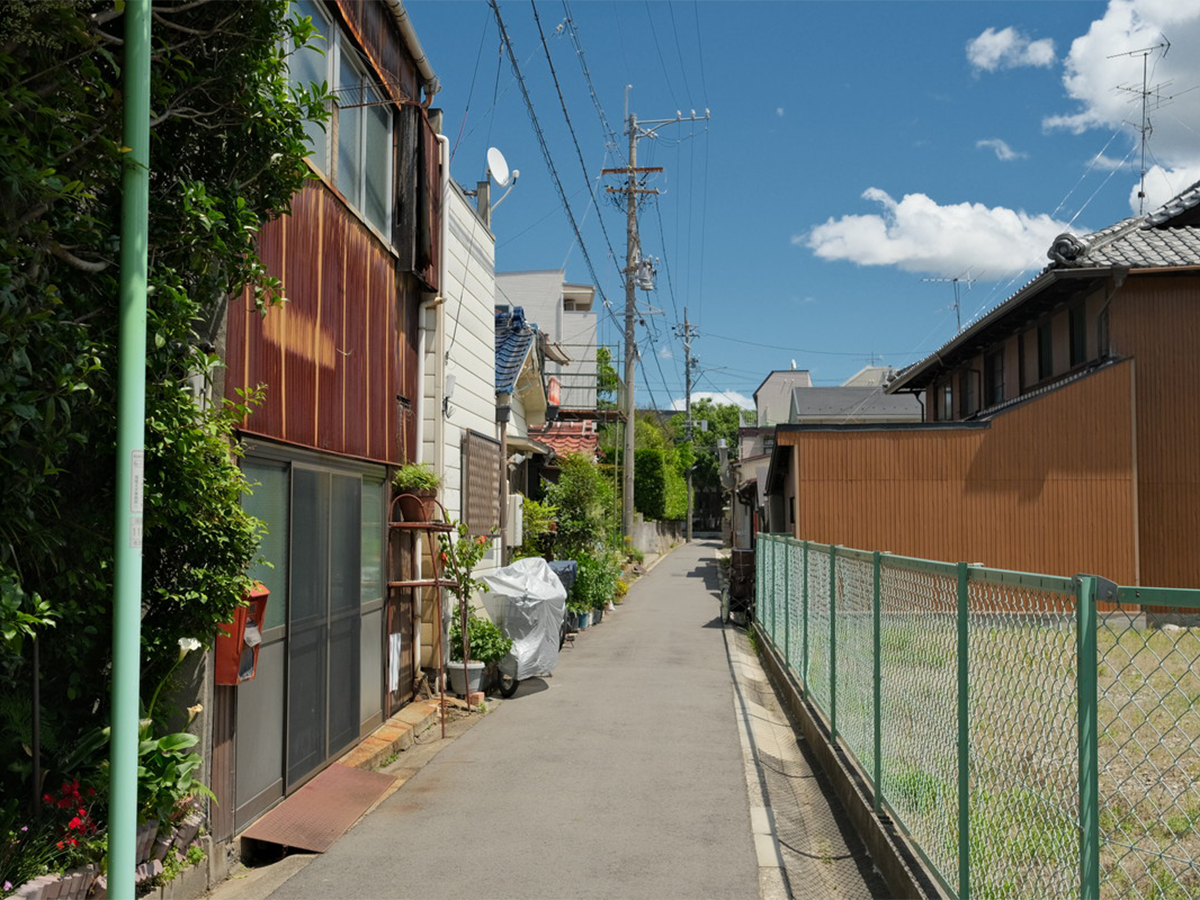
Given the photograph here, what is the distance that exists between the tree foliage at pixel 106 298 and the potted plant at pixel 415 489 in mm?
4279

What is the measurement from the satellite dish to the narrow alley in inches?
253

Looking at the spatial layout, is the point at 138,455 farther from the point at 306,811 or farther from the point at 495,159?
the point at 495,159

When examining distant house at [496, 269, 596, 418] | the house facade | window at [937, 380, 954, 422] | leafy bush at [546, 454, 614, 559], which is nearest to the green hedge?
distant house at [496, 269, 596, 418]

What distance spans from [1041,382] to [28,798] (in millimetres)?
20734

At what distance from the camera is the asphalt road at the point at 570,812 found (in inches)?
218

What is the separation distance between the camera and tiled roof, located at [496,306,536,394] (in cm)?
1627

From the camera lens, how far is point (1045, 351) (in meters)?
21.5

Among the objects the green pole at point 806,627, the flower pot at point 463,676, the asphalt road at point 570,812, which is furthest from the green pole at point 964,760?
the flower pot at point 463,676

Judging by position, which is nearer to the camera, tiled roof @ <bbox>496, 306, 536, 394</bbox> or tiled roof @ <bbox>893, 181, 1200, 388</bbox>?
tiled roof @ <bbox>496, 306, 536, 394</bbox>

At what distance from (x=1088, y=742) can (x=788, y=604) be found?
30.8 feet

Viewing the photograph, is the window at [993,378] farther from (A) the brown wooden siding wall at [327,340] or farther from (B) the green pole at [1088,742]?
(B) the green pole at [1088,742]

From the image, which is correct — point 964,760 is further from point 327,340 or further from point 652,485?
point 652,485

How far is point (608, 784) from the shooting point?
7.78m

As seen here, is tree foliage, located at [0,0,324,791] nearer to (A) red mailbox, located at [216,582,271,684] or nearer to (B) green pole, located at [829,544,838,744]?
(A) red mailbox, located at [216,582,271,684]
